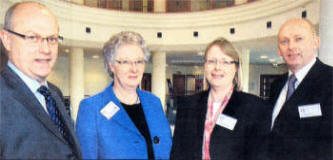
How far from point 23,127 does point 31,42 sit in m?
0.29

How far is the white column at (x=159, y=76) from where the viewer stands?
1.05 meters

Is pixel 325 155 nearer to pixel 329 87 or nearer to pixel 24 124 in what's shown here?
pixel 329 87

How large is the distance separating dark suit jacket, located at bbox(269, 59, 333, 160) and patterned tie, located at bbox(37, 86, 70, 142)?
895mm

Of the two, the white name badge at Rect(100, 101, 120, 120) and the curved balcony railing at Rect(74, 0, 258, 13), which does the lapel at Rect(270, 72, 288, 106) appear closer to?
the curved balcony railing at Rect(74, 0, 258, 13)

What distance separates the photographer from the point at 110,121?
75cm

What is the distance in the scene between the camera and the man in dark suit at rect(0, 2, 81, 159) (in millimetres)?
615

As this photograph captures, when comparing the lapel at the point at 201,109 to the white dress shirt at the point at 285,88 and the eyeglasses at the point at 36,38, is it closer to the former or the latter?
the white dress shirt at the point at 285,88

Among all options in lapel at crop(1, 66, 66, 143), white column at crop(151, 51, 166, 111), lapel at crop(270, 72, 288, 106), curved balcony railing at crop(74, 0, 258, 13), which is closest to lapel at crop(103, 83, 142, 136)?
lapel at crop(1, 66, 66, 143)

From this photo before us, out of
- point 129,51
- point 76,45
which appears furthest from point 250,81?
point 76,45

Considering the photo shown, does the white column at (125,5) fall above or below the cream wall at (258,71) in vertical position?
above

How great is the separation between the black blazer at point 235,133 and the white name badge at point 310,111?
0.18m

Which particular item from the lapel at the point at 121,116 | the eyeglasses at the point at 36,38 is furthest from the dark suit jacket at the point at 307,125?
the eyeglasses at the point at 36,38

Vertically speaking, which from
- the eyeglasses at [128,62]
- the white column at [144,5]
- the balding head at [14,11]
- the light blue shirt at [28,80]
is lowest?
→ the light blue shirt at [28,80]

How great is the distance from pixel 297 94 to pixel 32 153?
43.0 inches
